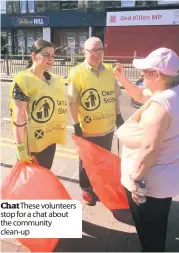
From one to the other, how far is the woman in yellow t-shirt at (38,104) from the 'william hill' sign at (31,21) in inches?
961

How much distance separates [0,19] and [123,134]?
1080 inches

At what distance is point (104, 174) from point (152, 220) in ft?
2.29

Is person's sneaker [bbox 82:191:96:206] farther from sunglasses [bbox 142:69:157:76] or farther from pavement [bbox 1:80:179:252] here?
sunglasses [bbox 142:69:157:76]

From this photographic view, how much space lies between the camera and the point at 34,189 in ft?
7.76

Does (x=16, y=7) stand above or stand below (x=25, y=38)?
above

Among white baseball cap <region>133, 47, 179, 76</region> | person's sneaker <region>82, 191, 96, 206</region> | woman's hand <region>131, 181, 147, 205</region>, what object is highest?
white baseball cap <region>133, 47, 179, 76</region>

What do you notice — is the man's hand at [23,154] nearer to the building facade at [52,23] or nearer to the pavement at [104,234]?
the pavement at [104,234]

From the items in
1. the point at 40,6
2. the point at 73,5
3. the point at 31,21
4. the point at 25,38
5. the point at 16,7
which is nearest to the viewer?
the point at 73,5

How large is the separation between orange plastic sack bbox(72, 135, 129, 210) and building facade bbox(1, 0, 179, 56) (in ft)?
58.8

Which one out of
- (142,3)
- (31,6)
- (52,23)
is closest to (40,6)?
(31,6)

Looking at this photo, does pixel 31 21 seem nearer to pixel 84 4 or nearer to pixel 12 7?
pixel 12 7

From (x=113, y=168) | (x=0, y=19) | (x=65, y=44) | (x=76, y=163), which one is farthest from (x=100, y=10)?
(x=113, y=168)

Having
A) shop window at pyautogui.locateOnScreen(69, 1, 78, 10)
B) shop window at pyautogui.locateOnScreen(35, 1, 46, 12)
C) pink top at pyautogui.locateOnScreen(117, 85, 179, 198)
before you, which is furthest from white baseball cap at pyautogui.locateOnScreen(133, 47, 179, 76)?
shop window at pyautogui.locateOnScreen(35, 1, 46, 12)

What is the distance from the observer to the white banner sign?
21078mm
